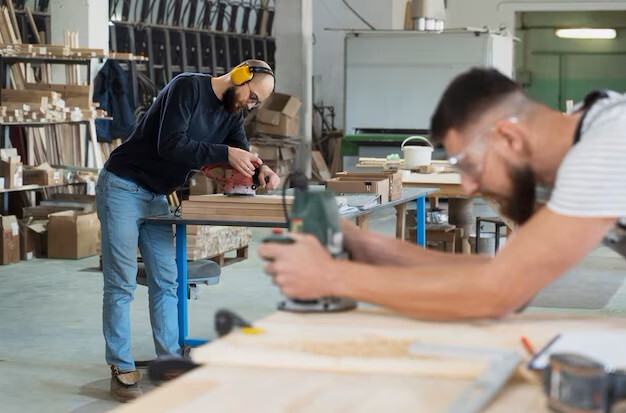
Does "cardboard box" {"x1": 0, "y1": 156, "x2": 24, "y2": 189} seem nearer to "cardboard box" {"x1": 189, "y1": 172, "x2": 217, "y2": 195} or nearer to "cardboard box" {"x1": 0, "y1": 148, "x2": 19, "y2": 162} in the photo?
"cardboard box" {"x1": 0, "y1": 148, "x2": 19, "y2": 162}

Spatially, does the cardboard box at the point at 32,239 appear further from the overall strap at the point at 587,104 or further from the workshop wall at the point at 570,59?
the workshop wall at the point at 570,59

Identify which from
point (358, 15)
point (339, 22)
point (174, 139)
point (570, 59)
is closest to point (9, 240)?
point (174, 139)

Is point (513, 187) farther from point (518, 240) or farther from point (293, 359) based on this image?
point (293, 359)

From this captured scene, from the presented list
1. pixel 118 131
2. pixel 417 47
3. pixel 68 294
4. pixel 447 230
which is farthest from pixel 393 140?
pixel 68 294

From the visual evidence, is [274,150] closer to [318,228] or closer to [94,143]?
[94,143]

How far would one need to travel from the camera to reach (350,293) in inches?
88.4

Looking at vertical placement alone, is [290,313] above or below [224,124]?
below

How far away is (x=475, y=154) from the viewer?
7.54ft

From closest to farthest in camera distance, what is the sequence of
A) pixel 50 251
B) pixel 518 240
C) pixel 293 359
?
pixel 293 359 → pixel 518 240 → pixel 50 251

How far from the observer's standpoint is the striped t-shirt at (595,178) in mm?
2141

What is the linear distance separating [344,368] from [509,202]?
61 centimetres

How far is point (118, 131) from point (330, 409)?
9486 millimetres

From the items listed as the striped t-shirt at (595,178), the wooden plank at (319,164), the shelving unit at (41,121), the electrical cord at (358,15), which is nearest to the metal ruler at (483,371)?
the striped t-shirt at (595,178)

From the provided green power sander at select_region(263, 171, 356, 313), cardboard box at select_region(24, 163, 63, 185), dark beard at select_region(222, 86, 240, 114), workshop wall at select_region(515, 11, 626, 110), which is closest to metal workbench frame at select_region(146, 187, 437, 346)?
dark beard at select_region(222, 86, 240, 114)
